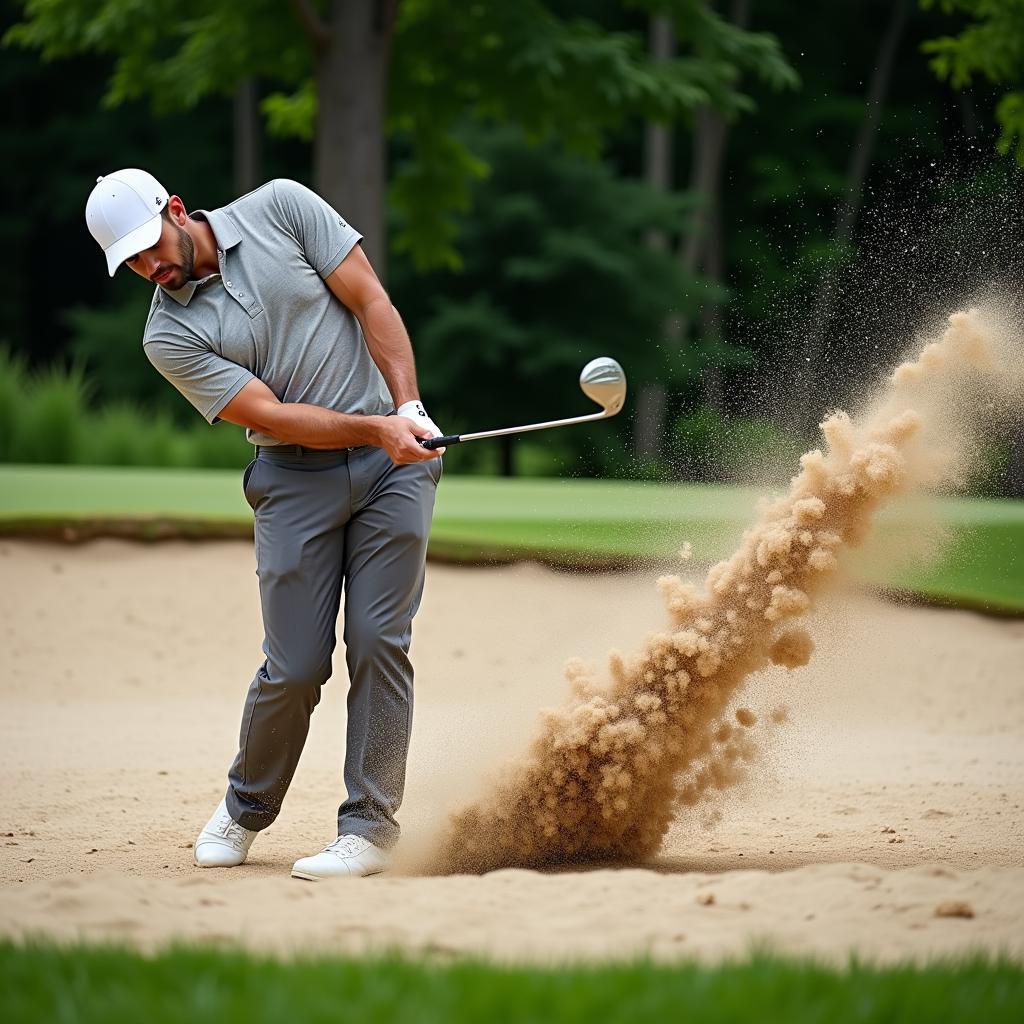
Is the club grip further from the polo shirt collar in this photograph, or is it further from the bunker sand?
the bunker sand

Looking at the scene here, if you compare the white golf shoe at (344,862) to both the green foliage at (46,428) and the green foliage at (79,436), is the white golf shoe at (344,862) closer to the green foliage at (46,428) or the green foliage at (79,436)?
the green foliage at (79,436)

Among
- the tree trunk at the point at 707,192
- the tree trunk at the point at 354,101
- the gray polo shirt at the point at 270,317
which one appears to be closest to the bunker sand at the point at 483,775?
the gray polo shirt at the point at 270,317

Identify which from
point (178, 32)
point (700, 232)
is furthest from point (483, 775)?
Result: point (700, 232)

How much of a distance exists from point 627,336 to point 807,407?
1961cm

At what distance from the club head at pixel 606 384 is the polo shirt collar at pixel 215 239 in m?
1.07

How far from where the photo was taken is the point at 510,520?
40.1 ft

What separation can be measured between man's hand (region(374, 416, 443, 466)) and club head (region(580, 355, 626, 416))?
1.72ft

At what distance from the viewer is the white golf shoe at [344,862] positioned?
4301 mm

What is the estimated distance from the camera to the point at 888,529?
4664mm

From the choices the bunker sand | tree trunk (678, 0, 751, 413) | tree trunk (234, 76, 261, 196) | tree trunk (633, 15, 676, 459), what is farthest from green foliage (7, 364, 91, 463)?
tree trunk (234, 76, 261, 196)

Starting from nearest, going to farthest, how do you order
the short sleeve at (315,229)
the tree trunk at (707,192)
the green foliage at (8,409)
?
the short sleeve at (315,229), the green foliage at (8,409), the tree trunk at (707,192)

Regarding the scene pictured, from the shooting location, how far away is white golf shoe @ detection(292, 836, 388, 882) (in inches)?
169

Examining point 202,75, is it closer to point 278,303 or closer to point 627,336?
point 627,336

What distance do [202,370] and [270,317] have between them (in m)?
0.25
